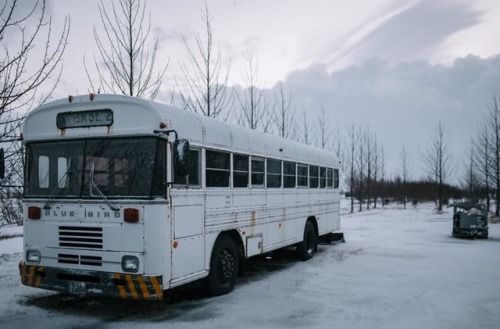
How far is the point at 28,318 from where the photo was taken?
662 centimetres

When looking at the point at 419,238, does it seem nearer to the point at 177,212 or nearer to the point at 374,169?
the point at 177,212

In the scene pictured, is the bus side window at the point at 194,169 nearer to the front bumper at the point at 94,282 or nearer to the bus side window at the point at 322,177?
the front bumper at the point at 94,282

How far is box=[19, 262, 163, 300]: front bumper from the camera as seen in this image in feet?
20.3

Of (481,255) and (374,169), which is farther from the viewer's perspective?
(374,169)

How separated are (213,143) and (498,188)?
85.7 ft

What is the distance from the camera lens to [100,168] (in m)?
6.57

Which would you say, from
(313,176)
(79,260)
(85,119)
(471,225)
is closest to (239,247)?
(79,260)

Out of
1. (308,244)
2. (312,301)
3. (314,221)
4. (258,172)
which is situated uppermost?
(258,172)

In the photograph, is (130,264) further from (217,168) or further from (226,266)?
(217,168)

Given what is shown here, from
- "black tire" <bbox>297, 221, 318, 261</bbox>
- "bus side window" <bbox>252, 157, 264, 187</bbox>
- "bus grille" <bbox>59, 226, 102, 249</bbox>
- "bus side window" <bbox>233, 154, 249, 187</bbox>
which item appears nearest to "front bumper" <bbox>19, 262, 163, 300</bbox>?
"bus grille" <bbox>59, 226, 102, 249</bbox>

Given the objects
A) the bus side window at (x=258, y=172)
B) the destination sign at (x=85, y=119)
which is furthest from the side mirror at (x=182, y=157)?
the bus side window at (x=258, y=172)

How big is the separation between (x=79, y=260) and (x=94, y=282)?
1.25ft

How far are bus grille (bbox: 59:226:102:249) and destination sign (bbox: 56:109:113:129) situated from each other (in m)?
1.47

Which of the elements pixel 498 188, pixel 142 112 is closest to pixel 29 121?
pixel 142 112
